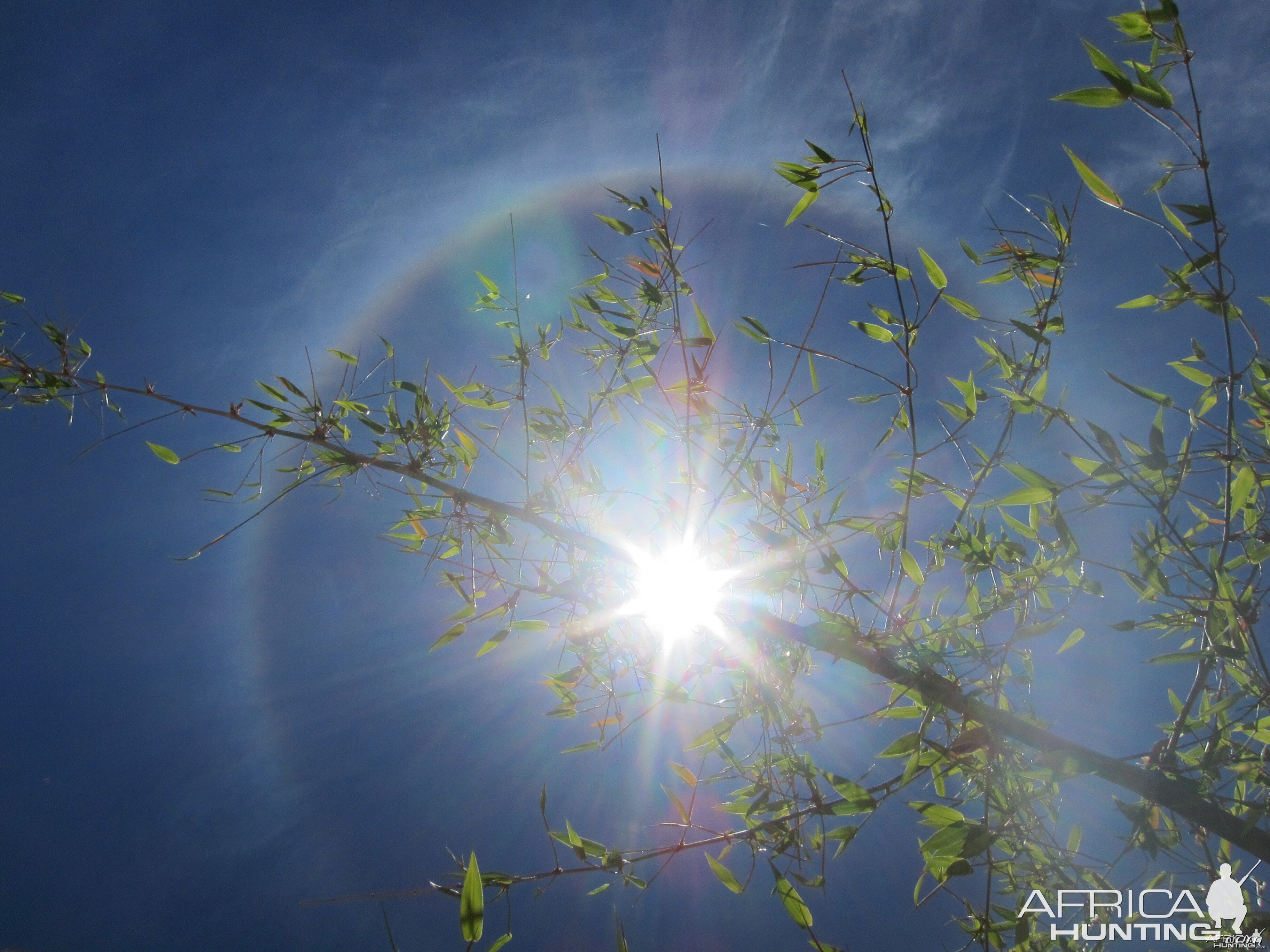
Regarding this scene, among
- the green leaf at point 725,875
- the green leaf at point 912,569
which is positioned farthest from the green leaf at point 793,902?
the green leaf at point 912,569

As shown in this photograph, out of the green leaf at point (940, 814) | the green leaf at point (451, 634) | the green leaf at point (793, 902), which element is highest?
the green leaf at point (451, 634)

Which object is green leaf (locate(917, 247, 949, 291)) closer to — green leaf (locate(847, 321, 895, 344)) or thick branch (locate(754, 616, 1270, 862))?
green leaf (locate(847, 321, 895, 344))

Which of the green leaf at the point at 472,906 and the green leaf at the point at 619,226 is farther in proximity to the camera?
the green leaf at the point at 619,226

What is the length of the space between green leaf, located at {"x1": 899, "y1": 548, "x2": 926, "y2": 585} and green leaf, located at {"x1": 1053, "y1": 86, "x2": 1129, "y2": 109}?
0.54 metres

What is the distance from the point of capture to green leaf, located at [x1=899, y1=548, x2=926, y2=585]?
0.88 metres

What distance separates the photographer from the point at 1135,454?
0.82m

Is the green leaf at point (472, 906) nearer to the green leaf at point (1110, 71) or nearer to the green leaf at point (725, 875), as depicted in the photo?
the green leaf at point (725, 875)

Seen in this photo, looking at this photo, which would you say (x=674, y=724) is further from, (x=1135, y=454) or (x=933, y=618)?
(x=1135, y=454)

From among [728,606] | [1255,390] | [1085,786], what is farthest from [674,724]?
[1255,390]

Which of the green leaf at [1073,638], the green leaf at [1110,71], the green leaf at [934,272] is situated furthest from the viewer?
the green leaf at [1073,638]

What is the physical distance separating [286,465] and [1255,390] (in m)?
1.47

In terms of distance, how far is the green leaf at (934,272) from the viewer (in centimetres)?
81

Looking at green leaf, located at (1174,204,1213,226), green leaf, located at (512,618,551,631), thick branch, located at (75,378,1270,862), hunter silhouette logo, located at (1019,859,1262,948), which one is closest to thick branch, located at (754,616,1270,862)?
thick branch, located at (75,378,1270,862)

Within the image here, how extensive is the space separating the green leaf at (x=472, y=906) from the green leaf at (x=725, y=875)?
335mm
